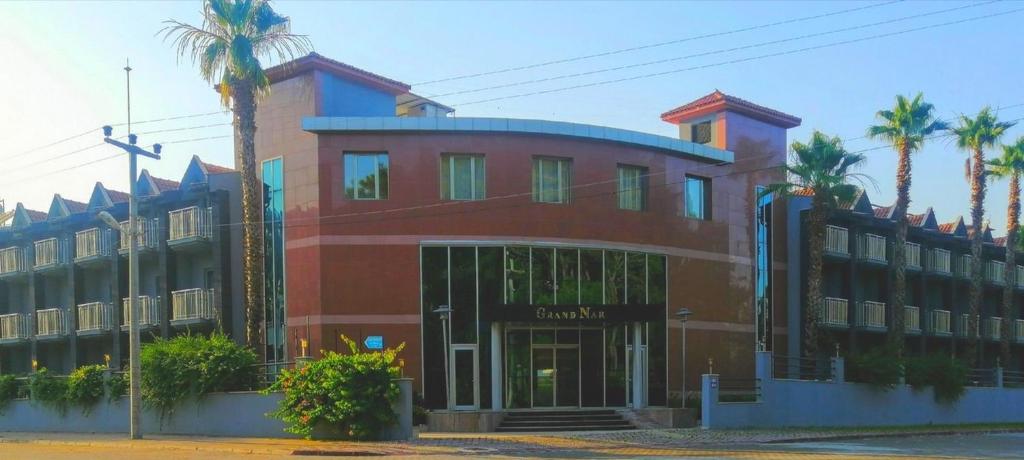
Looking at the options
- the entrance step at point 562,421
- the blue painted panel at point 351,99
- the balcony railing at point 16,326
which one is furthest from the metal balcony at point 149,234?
the entrance step at point 562,421

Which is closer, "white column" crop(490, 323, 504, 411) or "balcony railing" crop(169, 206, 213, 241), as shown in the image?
"white column" crop(490, 323, 504, 411)

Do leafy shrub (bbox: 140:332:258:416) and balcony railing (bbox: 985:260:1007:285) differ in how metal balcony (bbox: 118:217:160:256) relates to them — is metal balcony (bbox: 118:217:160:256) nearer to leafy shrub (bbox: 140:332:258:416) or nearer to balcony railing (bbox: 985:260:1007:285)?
leafy shrub (bbox: 140:332:258:416)

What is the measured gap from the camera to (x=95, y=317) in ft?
131

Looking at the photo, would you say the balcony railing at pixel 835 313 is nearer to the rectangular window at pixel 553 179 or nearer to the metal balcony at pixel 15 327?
the rectangular window at pixel 553 179

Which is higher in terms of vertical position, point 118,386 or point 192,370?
point 192,370

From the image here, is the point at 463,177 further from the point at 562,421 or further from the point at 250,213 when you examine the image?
the point at 562,421

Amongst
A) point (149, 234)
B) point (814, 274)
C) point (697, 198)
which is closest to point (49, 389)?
point (149, 234)

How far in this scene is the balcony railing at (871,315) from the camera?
42.3 meters

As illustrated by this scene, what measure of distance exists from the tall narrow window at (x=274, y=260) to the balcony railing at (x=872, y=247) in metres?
23.5

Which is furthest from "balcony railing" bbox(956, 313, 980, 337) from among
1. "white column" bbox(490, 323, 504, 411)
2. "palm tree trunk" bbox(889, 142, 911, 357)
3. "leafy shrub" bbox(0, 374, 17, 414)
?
"leafy shrub" bbox(0, 374, 17, 414)

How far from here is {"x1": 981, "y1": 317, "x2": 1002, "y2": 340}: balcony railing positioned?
49844mm

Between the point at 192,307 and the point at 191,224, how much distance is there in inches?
110

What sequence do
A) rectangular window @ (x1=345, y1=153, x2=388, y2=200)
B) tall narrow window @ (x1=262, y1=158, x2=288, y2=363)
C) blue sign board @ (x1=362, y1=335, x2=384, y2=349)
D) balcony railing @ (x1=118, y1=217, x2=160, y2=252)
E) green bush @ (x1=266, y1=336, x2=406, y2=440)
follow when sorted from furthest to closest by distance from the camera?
1. balcony railing @ (x1=118, y1=217, x2=160, y2=252)
2. tall narrow window @ (x1=262, y1=158, x2=288, y2=363)
3. rectangular window @ (x1=345, y1=153, x2=388, y2=200)
4. blue sign board @ (x1=362, y1=335, x2=384, y2=349)
5. green bush @ (x1=266, y1=336, x2=406, y2=440)

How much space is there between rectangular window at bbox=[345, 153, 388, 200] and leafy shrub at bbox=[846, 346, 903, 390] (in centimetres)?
1685
